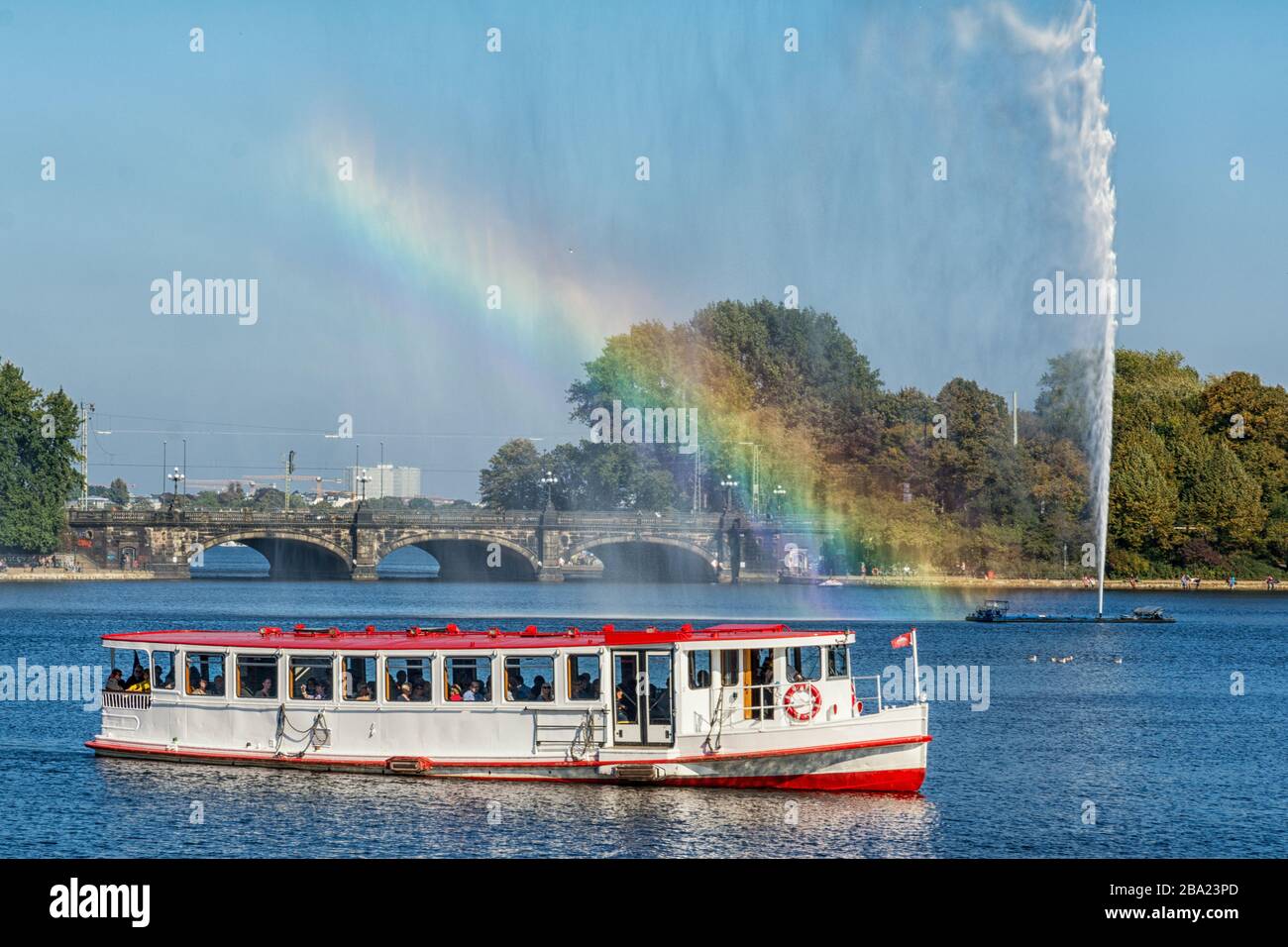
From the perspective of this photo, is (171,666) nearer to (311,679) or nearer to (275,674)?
(275,674)

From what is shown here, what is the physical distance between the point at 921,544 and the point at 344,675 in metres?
98.6

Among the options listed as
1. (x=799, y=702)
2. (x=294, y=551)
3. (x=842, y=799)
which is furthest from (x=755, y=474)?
(x=842, y=799)

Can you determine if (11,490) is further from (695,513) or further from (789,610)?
(789,610)

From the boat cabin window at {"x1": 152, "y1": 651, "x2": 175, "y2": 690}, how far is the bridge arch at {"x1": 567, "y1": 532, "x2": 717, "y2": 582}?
108m

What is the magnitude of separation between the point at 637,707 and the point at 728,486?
370 feet

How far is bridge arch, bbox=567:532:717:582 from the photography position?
155750mm

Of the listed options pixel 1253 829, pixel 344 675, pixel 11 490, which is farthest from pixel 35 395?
pixel 1253 829

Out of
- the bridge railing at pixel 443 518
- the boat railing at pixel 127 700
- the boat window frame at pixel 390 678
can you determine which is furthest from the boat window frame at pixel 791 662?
the bridge railing at pixel 443 518

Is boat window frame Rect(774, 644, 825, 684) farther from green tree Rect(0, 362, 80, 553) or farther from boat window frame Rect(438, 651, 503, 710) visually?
green tree Rect(0, 362, 80, 553)

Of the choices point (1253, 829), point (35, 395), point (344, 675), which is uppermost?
point (35, 395)

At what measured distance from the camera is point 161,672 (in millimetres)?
46219

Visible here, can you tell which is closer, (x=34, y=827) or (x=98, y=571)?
(x=34, y=827)
